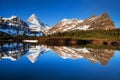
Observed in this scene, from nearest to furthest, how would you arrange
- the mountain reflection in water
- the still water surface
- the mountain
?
the still water surface
the mountain
the mountain reflection in water

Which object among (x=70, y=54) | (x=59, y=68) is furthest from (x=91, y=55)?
(x=59, y=68)

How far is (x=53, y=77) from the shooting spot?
19.3m

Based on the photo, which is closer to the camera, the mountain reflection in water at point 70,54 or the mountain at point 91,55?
the mountain at point 91,55

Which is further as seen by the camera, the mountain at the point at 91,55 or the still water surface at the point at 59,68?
the mountain at the point at 91,55

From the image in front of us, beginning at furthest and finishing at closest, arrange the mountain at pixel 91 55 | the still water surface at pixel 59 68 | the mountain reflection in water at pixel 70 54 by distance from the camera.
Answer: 1. the mountain reflection in water at pixel 70 54
2. the mountain at pixel 91 55
3. the still water surface at pixel 59 68

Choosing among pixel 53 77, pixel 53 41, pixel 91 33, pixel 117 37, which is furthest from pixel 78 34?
pixel 53 77

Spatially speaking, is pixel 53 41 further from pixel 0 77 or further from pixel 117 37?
pixel 0 77

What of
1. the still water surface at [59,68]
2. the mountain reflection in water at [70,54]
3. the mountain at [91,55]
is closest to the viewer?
the still water surface at [59,68]

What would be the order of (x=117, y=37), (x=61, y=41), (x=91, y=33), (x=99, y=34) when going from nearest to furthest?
(x=61, y=41) → (x=117, y=37) → (x=99, y=34) → (x=91, y=33)

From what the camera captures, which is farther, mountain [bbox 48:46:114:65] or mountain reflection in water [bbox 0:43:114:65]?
mountain reflection in water [bbox 0:43:114:65]

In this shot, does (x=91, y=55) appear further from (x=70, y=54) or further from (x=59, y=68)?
(x=59, y=68)

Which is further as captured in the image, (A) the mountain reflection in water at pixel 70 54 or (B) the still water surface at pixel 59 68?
(A) the mountain reflection in water at pixel 70 54

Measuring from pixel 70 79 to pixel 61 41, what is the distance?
301 feet

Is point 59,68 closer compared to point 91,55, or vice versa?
point 59,68
